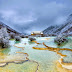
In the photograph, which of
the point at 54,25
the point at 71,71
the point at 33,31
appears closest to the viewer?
the point at 71,71

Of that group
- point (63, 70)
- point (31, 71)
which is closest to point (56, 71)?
point (63, 70)

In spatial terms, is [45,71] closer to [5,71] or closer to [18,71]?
[18,71]

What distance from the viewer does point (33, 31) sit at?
23.7m

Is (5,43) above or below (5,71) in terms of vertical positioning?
above

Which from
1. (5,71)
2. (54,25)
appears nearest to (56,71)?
(5,71)

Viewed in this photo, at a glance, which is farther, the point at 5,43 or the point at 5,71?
the point at 5,43

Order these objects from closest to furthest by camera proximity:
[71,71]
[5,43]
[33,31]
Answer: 1. [71,71]
2. [5,43]
3. [33,31]

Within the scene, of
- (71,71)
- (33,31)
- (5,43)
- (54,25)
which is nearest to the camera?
(71,71)

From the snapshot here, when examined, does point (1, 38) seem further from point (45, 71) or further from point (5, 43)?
point (45, 71)

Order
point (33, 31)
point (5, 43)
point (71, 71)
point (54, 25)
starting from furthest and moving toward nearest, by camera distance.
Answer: point (54, 25), point (33, 31), point (5, 43), point (71, 71)

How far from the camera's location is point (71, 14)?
234 feet

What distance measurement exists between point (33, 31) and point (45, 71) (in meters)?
22.0

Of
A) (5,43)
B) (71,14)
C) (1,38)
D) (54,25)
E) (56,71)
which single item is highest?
(71,14)

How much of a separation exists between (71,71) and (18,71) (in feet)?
4.27
